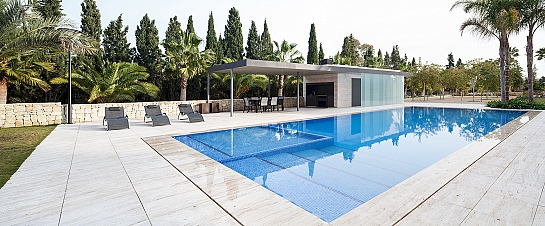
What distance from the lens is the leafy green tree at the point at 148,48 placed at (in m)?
17.0

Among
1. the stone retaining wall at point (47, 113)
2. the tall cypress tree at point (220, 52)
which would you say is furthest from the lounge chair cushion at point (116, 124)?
the tall cypress tree at point (220, 52)

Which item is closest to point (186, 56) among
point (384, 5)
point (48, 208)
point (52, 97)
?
point (52, 97)

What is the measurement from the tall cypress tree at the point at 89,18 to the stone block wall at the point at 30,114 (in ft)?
18.3

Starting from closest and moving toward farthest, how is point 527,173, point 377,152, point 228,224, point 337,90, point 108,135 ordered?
point 228,224 → point 527,173 → point 377,152 → point 108,135 → point 337,90

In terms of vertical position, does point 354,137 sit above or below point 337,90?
below

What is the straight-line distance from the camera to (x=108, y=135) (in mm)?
7957

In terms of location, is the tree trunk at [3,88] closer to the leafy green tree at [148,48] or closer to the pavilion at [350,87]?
the leafy green tree at [148,48]

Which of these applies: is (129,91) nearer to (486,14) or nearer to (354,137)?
(354,137)

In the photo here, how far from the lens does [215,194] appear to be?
11.0 ft

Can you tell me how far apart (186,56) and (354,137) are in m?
10.4

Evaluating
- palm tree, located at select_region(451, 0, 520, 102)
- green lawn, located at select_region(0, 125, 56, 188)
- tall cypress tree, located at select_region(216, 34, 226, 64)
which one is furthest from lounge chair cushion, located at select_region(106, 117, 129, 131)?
palm tree, located at select_region(451, 0, 520, 102)

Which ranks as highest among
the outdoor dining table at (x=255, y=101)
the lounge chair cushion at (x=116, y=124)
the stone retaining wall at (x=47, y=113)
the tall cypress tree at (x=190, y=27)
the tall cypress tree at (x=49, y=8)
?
the tall cypress tree at (x=190, y=27)

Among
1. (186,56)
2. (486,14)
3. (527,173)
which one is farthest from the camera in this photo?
(486,14)

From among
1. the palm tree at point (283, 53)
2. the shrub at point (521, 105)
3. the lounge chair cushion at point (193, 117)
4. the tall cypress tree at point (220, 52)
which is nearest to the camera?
the lounge chair cushion at point (193, 117)
